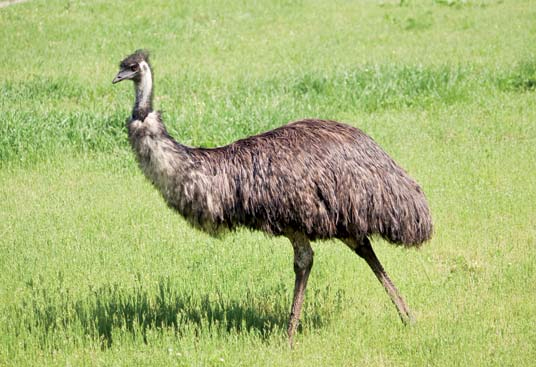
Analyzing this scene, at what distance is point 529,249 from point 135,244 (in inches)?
141

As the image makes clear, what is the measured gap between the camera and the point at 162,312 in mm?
7223

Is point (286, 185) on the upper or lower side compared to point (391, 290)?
upper

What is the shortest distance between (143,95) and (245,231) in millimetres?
2876

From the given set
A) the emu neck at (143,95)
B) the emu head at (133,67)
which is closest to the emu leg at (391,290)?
the emu neck at (143,95)

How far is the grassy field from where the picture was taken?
21.9 feet

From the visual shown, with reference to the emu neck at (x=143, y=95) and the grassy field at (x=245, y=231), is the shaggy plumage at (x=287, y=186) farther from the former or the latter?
the grassy field at (x=245, y=231)

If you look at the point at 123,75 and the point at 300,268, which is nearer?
the point at 123,75

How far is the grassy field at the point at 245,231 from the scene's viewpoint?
21.9 feet

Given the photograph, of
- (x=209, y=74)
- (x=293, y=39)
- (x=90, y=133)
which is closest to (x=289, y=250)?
(x=90, y=133)

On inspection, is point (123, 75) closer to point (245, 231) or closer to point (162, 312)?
point (162, 312)

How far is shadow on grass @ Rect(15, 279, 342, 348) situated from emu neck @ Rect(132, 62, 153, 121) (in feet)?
4.76

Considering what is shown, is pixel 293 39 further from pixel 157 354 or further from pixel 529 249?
pixel 157 354

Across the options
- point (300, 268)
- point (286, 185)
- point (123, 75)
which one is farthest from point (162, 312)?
point (123, 75)

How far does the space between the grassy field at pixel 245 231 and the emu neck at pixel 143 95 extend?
151 cm
